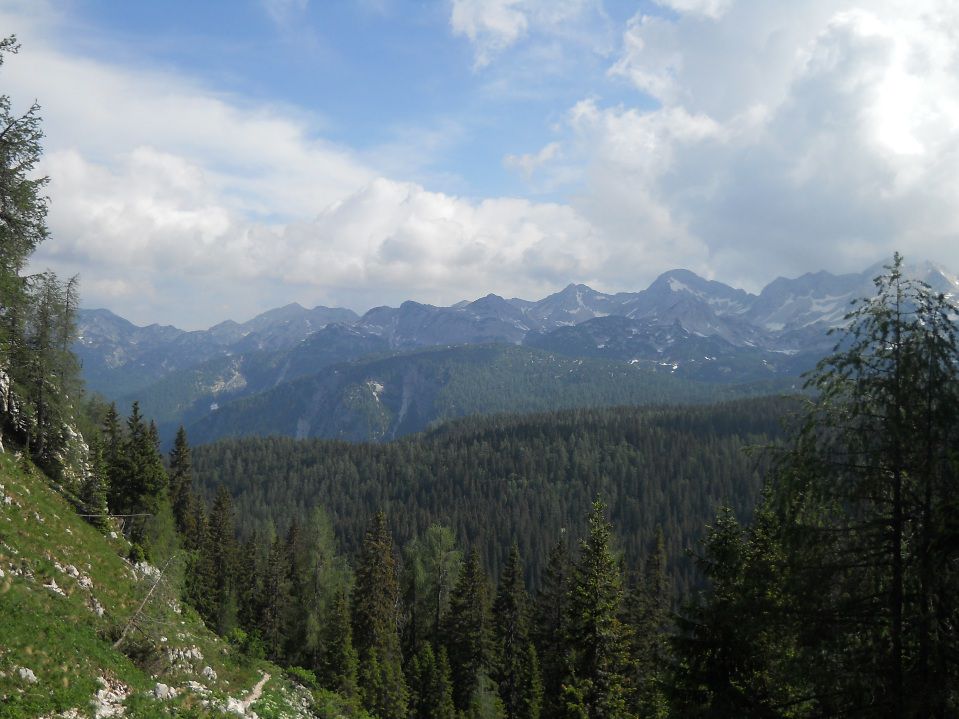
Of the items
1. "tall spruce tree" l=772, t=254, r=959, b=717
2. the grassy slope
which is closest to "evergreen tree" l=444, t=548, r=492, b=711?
the grassy slope

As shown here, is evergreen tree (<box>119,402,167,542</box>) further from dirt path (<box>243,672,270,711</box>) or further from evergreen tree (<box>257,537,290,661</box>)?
dirt path (<box>243,672,270,711</box>)

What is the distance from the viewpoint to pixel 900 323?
10648 mm

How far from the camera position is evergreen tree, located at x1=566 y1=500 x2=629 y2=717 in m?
22.6

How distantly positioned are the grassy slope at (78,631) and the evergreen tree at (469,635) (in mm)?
21822

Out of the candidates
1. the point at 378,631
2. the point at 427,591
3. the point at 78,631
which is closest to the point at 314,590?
the point at 427,591

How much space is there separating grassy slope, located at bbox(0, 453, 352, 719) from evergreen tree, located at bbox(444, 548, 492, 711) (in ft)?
71.6

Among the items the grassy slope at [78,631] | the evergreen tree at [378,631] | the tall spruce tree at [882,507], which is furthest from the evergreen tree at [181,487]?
the tall spruce tree at [882,507]

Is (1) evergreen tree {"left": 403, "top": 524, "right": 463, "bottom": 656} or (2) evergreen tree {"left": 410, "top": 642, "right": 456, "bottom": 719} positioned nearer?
(2) evergreen tree {"left": 410, "top": 642, "right": 456, "bottom": 719}

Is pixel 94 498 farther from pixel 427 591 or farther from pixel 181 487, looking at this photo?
pixel 427 591

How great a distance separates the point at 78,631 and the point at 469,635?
38.8 meters

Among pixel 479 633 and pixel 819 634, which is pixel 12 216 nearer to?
pixel 819 634

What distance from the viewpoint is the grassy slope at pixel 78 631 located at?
14.8 metres

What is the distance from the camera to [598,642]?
909 inches

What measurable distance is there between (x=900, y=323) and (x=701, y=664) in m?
10.3
